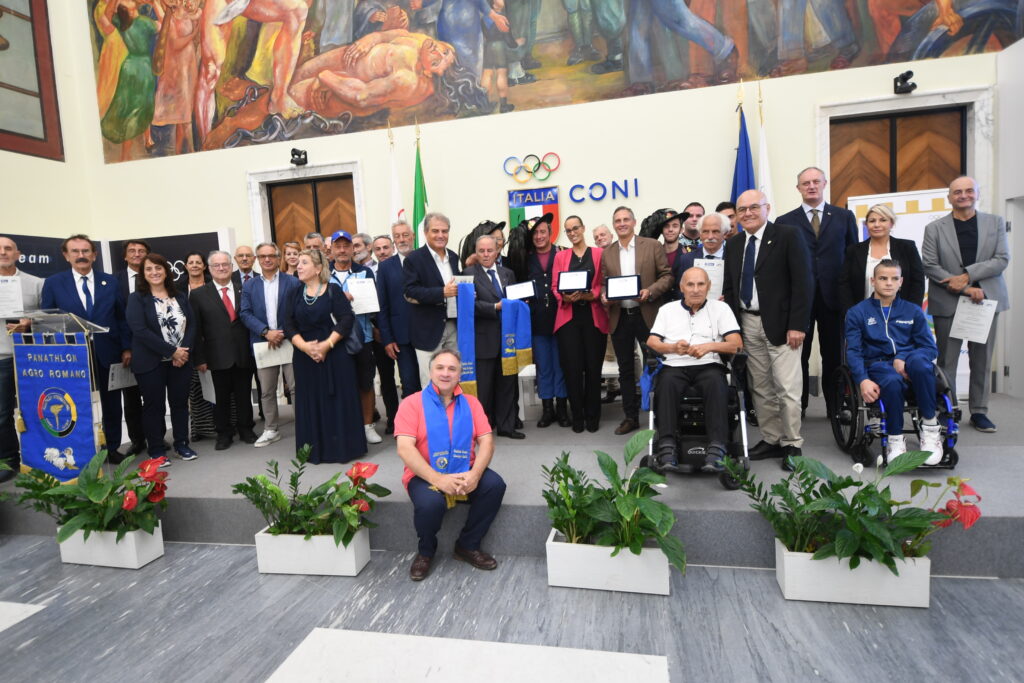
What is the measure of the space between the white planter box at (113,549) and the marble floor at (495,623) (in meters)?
0.11

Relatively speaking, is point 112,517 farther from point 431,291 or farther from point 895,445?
point 895,445

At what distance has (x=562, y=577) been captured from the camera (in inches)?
107

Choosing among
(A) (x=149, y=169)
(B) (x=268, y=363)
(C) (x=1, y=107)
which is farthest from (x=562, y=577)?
(C) (x=1, y=107)

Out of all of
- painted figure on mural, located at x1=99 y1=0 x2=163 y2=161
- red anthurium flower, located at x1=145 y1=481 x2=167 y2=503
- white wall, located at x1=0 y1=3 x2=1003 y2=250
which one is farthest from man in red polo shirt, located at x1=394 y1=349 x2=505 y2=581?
painted figure on mural, located at x1=99 y1=0 x2=163 y2=161

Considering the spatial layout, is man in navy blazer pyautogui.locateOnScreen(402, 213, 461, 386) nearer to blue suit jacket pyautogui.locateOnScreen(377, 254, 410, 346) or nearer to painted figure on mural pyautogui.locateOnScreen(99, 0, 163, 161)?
blue suit jacket pyautogui.locateOnScreen(377, 254, 410, 346)

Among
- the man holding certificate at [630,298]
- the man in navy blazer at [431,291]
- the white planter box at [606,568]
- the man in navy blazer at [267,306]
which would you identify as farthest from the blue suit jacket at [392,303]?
the white planter box at [606,568]

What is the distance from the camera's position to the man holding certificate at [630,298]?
4176 millimetres

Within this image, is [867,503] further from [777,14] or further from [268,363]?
[777,14]

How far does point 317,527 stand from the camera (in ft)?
9.84

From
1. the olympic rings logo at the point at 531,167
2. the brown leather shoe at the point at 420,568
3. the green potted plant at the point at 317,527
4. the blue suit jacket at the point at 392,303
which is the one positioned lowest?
the brown leather shoe at the point at 420,568

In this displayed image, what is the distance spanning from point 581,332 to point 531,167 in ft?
10.0

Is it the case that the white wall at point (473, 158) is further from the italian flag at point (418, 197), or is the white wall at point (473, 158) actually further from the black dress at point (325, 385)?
the black dress at point (325, 385)

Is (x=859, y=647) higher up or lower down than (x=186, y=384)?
lower down

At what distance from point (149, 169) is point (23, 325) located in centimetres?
481
